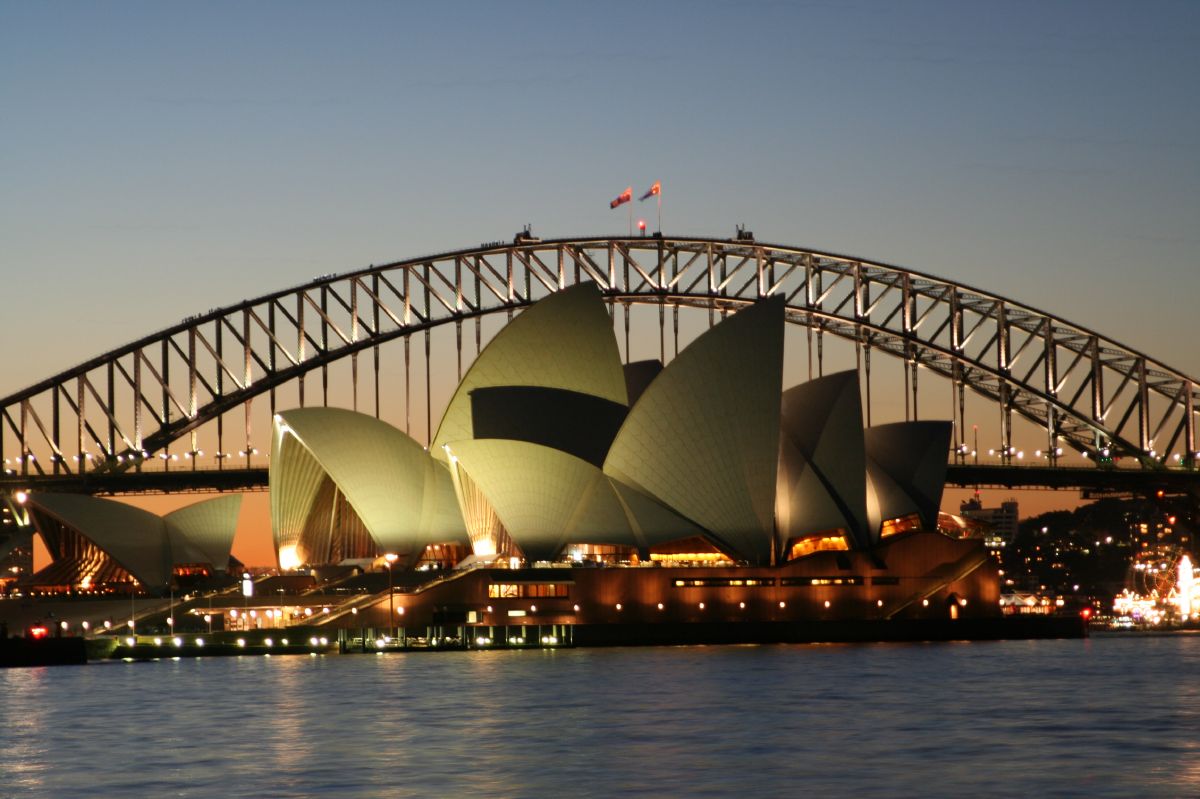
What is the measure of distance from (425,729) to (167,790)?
9.32 m

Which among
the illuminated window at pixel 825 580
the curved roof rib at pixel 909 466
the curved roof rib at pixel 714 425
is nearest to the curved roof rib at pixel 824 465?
the illuminated window at pixel 825 580

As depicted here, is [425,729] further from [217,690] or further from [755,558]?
[755,558]

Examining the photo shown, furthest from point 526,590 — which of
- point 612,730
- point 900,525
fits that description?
point 612,730

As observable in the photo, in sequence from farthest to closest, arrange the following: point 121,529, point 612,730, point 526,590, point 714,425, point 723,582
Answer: point 121,529 → point 723,582 → point 526,590 → point 714,425 → point 612,730

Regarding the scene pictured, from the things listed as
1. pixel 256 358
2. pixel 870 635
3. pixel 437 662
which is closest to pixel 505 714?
pixel 437 662

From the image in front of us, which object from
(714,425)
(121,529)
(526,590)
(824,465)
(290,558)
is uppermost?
(714,425)

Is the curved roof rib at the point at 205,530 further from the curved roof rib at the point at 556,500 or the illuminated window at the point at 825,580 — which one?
the illuminated window at the point at 825,580

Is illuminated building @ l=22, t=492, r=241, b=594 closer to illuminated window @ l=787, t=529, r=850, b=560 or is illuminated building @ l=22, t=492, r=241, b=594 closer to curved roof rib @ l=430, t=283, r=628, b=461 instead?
curved roof rib @ l=430, t=283, r=628, b=461

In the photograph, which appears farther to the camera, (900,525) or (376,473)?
(376,473)

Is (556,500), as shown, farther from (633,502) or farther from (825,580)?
(825,580)

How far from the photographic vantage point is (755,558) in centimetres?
8038

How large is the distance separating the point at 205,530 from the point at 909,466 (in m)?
38.6

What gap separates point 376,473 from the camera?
85.8 metres

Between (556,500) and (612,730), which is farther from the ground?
(556,500)
